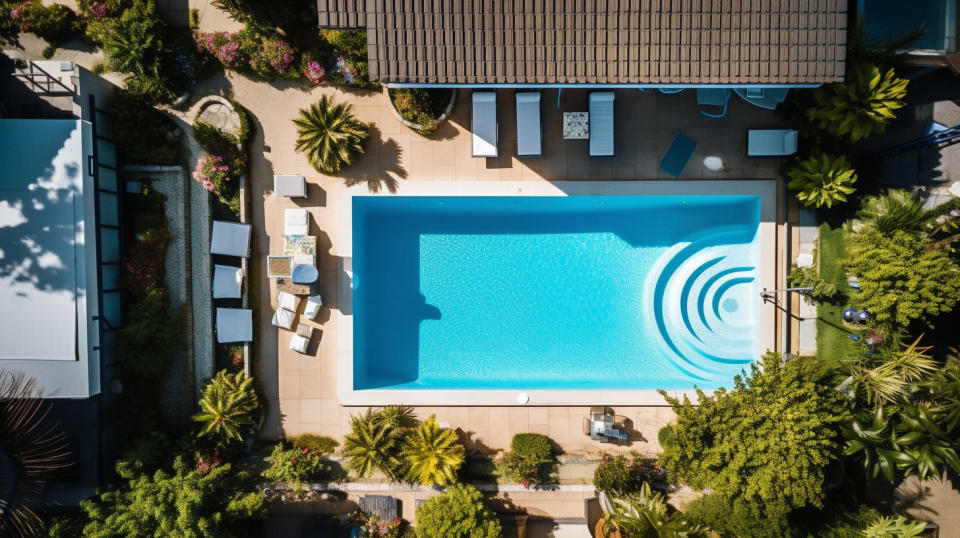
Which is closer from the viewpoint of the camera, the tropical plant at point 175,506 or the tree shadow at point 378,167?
the tropical plant at point 175,506

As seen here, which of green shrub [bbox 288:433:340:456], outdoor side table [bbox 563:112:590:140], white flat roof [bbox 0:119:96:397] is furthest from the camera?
green shrub [bbox 288:433:340:456]

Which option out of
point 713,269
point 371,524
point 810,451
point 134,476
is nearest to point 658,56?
point 713,269

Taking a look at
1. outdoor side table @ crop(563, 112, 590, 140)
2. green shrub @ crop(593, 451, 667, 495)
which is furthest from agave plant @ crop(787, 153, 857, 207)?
green shrub @ crop(593, 451, 667, 495)

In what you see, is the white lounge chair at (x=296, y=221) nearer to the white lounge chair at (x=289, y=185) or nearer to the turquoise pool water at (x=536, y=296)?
the white lounge chair at (x=289, y=185)

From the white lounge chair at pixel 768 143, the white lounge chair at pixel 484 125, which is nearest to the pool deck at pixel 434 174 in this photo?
the white lounge chair at pixel 768 143

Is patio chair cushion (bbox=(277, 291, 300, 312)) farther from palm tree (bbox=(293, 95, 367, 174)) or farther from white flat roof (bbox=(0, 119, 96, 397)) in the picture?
white flat roof (bbox=(0, 119, 96, 397))

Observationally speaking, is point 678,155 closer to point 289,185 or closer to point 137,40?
point 289,185
